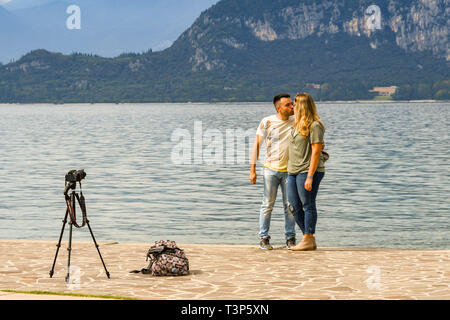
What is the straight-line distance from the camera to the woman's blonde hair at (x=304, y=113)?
38.7 feet

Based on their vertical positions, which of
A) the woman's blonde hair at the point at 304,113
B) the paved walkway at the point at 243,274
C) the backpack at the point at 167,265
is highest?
the woman's blonde hair at the point at 304,113

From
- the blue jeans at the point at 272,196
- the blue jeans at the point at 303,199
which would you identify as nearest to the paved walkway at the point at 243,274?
the blue jeans at the point at 272,196

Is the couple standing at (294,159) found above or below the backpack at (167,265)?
above

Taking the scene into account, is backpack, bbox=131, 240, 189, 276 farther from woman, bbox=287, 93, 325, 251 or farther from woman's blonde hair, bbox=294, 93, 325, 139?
woman's blonde hair, bbox=294, 93, 325, 139

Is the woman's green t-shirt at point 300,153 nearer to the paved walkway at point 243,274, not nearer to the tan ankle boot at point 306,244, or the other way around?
the tan ankle boot at point 306,244

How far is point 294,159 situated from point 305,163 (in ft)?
0.67

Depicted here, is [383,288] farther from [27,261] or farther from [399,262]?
[27,261]

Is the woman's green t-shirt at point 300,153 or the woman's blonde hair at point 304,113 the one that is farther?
the woman's green t-shirt at point 300,153

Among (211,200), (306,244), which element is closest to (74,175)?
(306,244)

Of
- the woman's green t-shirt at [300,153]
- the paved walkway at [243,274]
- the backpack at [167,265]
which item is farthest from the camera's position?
the woman's green t-shirt at [300,153]

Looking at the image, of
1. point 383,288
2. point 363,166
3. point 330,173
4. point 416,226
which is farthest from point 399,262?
point 363,166

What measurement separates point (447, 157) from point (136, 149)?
2095 cm

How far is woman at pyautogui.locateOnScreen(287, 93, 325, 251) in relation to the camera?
11805mm

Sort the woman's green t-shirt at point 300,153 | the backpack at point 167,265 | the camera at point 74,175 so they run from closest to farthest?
the camera at point 74,175
the backpack at point 167,265
the woman's green t-shirt at point 300,153
